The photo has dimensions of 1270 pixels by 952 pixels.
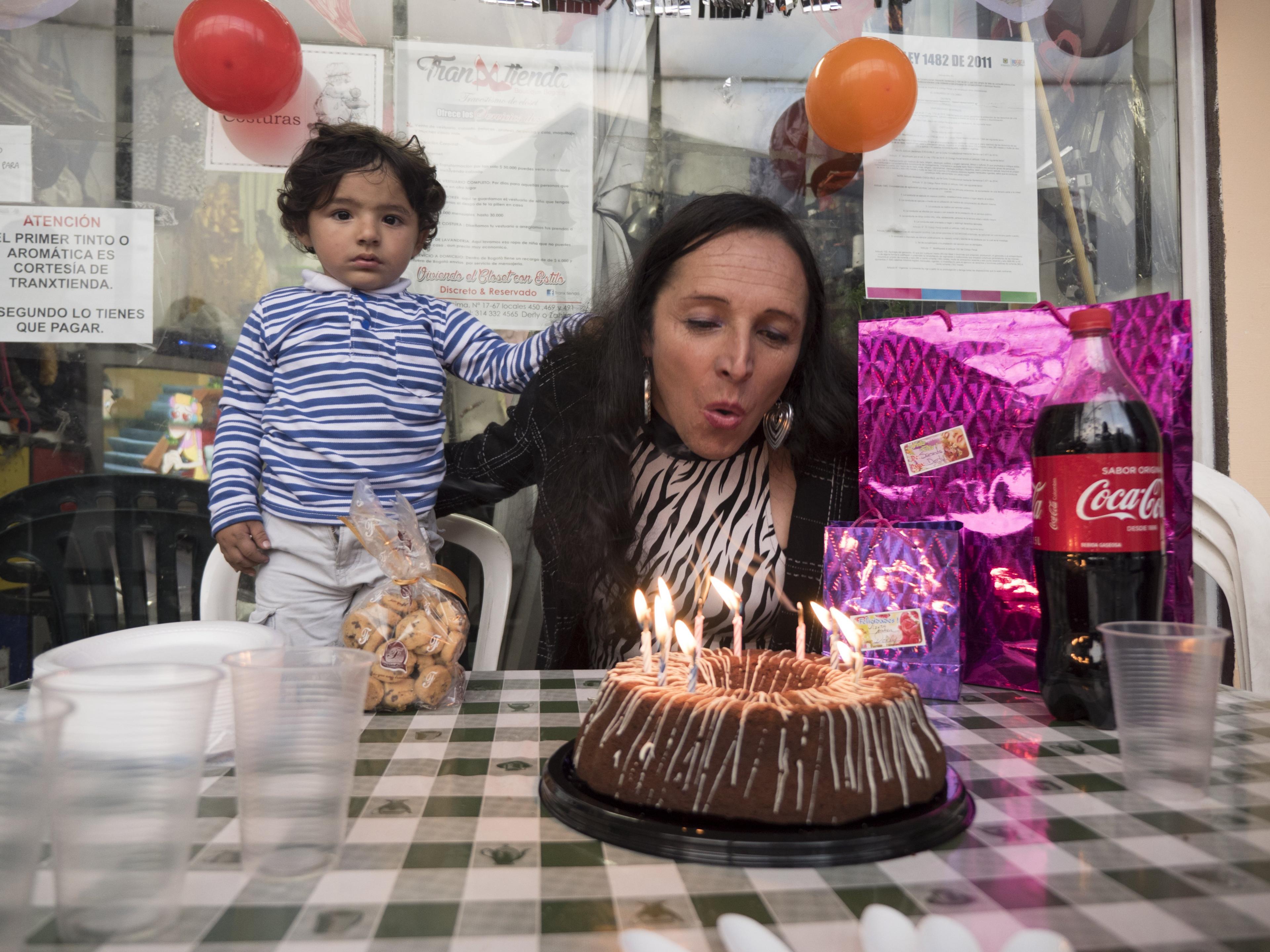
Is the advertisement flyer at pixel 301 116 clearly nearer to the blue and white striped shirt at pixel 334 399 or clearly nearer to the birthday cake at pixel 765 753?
the blue and white striped shirt at pixel 334 399

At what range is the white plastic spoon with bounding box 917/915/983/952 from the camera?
51 cm

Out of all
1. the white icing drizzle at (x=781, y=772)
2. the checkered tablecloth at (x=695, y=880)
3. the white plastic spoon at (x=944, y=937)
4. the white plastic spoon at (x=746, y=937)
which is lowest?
the checkered tablecloth at (x=695, y=880)

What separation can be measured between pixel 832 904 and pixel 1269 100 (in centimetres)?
304

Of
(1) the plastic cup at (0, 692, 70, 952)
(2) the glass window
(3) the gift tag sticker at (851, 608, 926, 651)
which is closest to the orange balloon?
(2) the glass window

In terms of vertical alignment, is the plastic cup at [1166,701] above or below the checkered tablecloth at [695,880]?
above

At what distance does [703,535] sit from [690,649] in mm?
891

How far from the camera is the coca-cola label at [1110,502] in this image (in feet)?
3.43

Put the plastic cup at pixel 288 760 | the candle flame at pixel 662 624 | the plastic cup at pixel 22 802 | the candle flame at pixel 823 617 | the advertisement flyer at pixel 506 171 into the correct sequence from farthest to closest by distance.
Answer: the advertisement flyer at pixel 506 171, the candle flame at pixel 823 617, the candle flame at pixel 662 624, the plastic cup at pixel 288 760, the plastic cup at pixel 22 802

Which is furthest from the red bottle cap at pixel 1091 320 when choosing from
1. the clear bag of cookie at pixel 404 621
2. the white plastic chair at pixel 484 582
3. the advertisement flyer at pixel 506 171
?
the advertisement flyer at pixel 506 171

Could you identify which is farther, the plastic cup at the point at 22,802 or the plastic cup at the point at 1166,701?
the plastic cup at the point at 1166,701

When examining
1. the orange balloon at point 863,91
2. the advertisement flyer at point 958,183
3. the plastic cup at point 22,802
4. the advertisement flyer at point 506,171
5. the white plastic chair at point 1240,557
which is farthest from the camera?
the advertisement flyer at point 958,183

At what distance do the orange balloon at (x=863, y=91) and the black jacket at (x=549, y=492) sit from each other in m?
0.99

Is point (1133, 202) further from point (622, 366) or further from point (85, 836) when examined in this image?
point (85, 836)

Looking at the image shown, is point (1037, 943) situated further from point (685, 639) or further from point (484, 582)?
point (484, 582)
